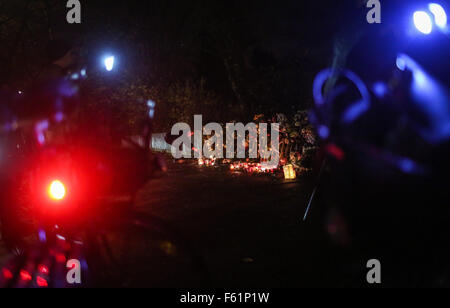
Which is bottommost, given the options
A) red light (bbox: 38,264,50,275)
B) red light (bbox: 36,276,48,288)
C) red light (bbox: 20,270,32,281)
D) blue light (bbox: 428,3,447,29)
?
red light (bbox: 36,276,48,288)

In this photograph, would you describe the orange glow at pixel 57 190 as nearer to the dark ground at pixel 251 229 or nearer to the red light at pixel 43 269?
the red light at pixel 43 269

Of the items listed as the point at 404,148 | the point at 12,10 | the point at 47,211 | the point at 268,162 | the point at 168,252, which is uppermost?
the point at 12,10

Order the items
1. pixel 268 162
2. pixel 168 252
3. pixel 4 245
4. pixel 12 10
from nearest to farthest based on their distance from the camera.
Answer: pixel 168 252 < pixel 4 245 < pixel 12 10 < pixel 268 162

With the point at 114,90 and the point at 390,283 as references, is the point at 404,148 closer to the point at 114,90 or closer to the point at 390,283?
the point at 390,283

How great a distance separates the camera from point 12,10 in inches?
347

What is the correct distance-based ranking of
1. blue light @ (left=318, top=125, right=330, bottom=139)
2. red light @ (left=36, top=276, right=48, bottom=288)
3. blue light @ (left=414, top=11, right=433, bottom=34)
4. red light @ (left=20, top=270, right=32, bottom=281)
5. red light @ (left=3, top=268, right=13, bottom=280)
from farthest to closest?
red light @ (left=3, top=268, right=13, bottom=280), red light @ (left=20, top=270, right=32, bottom=281), red light @ (left=36, top=276, right=48, bottom=288), blue light @ (left=318, top=125, right=330, bottom=139), blue light @ (left=414, top=11, right=433, bottom=34)

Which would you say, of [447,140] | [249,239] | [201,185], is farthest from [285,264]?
[201,185]

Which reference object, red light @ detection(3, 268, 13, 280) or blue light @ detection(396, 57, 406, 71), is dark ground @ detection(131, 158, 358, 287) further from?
red light @ detection(3, 268, 13, 280)

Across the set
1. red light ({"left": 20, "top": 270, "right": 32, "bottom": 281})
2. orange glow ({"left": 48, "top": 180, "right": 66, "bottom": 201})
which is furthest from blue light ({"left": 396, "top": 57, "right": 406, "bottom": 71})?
red light ({"left": 20, "top": 270, "right": 32, "bottom": 281})

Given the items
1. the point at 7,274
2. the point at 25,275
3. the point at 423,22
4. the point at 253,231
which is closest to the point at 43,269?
the point at 25,275

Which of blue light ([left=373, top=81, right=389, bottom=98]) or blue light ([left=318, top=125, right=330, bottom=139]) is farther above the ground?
blue light ([left=373, top=81, right=389, bottom=98])

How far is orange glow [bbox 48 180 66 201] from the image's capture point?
3.50 m

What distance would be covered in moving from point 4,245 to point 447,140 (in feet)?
17.1

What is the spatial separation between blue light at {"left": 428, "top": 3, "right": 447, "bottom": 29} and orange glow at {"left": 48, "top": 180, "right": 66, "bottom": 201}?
3.59 m
